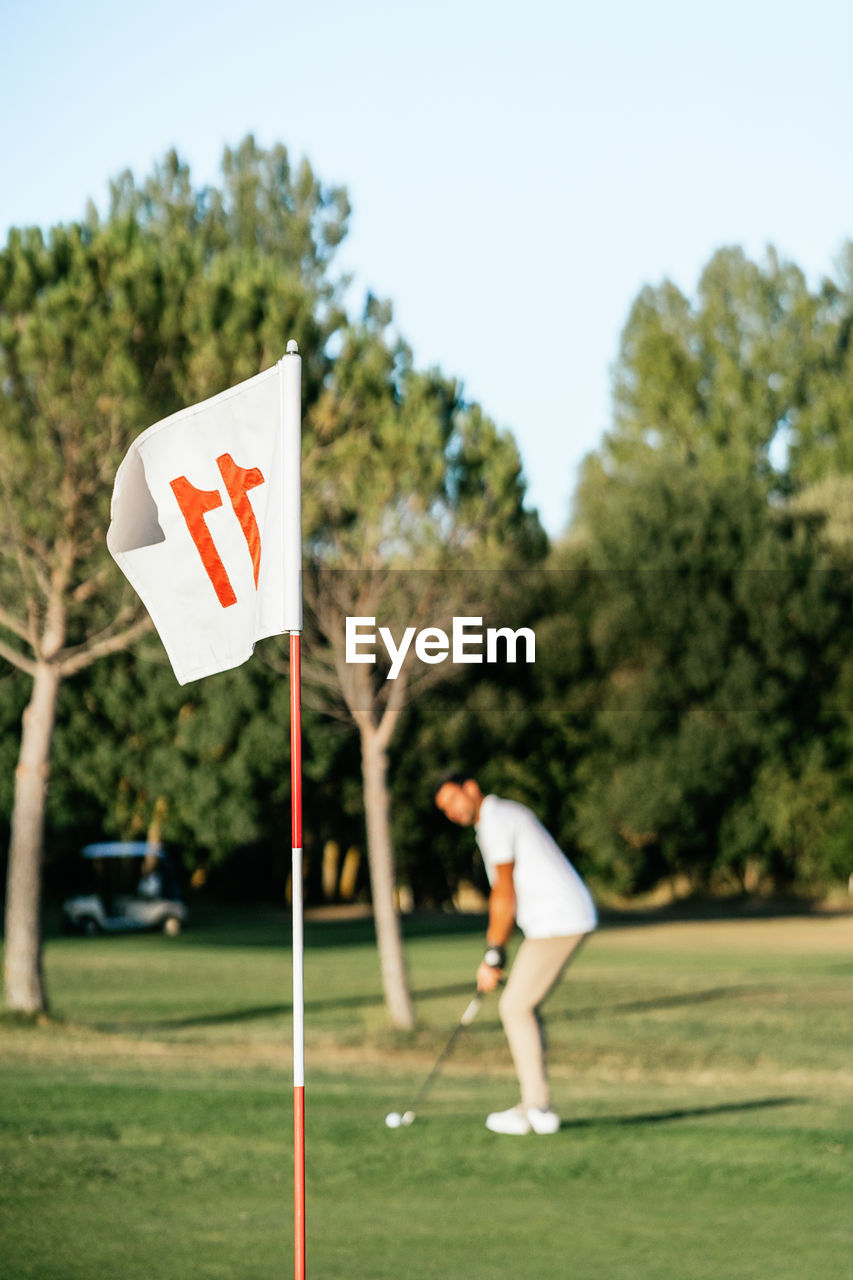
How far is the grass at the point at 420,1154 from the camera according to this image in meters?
6.74

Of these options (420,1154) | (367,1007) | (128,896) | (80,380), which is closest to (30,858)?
(80,380)

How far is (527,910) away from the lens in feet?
32.2

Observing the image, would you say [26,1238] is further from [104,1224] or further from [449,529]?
[449,529]

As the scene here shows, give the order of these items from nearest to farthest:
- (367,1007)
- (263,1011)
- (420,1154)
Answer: (420,1154) < (263,1011) < (367,1007)

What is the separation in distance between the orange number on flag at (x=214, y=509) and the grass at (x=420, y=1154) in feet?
7.97

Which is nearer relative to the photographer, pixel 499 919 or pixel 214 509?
pixel 214 509

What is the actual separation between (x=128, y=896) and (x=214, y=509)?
3898 centimetres

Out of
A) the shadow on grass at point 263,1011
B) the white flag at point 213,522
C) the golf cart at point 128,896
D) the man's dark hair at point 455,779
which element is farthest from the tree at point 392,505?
the golf cart at point 128,896

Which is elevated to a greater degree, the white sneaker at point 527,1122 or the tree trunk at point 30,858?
the tree trunk at point 30,858

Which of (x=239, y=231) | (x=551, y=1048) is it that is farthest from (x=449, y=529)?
(x=239, y=231)

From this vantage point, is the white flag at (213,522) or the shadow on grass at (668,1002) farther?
the shadow on grass at (668,1002)

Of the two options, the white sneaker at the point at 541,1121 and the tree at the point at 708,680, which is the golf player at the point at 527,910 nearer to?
the white sneaker at the point at 541,1121

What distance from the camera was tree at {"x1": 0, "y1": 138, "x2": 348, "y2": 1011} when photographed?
17750mm

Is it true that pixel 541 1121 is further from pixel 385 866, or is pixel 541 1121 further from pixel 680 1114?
pixel 385 866
